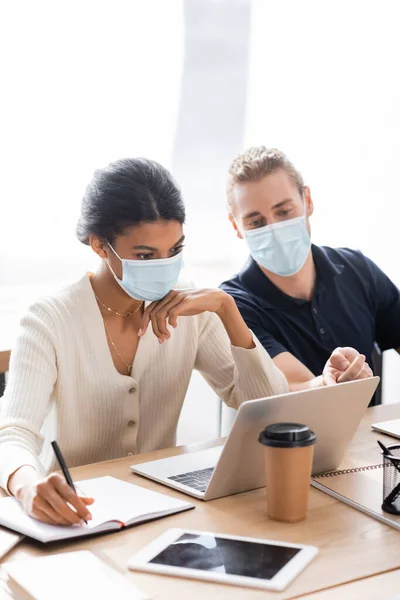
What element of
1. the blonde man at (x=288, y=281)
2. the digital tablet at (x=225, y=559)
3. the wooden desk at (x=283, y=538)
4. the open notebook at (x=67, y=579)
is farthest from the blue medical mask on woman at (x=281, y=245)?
the open notebook at (x=67, y=579)

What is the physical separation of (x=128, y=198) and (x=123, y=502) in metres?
0.69

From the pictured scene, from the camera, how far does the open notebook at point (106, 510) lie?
3.99 feet

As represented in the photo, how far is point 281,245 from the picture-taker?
7.46ft

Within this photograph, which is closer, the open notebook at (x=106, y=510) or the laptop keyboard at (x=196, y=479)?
the open notebook at (x=106, y=510)

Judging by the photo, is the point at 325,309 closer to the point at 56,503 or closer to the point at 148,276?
the point at 148,276

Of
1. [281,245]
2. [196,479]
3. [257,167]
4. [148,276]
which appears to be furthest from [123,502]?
[257,167]

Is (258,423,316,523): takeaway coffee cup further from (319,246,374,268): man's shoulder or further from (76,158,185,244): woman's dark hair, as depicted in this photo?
(319,246,374,268): man's shoulder

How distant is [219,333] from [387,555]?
923 mm

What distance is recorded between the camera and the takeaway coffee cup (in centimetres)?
125

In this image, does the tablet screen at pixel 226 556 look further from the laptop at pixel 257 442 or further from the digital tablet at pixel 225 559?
the laptop at pixel 257 442

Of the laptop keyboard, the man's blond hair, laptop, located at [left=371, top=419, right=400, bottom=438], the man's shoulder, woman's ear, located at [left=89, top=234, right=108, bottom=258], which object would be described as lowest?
the laptop keyboard

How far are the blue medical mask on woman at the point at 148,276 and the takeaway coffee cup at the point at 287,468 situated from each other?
590 mm

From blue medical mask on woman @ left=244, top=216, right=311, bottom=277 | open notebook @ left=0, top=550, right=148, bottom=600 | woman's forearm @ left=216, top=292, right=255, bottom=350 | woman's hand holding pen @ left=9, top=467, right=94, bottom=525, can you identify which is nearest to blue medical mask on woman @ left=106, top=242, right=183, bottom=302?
woman's forearm @ left=216, top=292, right=255, bottom=350

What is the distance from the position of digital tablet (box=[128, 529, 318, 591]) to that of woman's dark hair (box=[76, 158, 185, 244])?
754 mm
